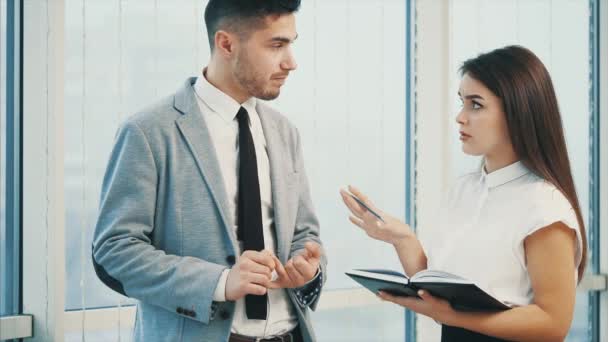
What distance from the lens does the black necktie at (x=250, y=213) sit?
175cm

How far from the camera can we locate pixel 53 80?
96.1 inches

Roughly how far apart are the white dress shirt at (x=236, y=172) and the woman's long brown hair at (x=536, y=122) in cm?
72

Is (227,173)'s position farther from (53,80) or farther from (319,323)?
(319,323)

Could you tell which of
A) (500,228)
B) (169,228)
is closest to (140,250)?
(169,228)

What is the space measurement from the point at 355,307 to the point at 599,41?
2.31m

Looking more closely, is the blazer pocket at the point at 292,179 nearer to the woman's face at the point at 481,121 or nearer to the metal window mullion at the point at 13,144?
the woman's face at the point at 481,121

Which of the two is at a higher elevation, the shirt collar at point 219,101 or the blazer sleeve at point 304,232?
the shirt collar at point 219,101

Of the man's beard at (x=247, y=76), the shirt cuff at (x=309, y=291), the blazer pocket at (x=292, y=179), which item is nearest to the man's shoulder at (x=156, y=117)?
the man's beard at (x=247, y=76)

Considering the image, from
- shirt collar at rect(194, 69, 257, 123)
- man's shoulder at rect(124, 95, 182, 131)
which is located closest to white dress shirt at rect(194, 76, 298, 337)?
shirt collar at rect(194, 69, 257, 123)

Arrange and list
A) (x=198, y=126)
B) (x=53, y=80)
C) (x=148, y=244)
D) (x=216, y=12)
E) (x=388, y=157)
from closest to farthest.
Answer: (x=148, y=244)
(x=198, y=126)
(x=216, y=12)
(x=53, y=80)
(x=388, y=157)

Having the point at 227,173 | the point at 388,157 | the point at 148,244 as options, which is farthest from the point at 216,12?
the point at 388,157

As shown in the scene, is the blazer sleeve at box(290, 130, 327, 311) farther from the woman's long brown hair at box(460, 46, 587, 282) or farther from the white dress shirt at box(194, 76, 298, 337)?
the woman's long brown hair at box(460, 46, 587, 282)

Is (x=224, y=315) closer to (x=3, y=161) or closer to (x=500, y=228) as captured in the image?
(x=500, y=228)

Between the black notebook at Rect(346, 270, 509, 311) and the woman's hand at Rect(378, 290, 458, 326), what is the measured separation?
0.04ft
